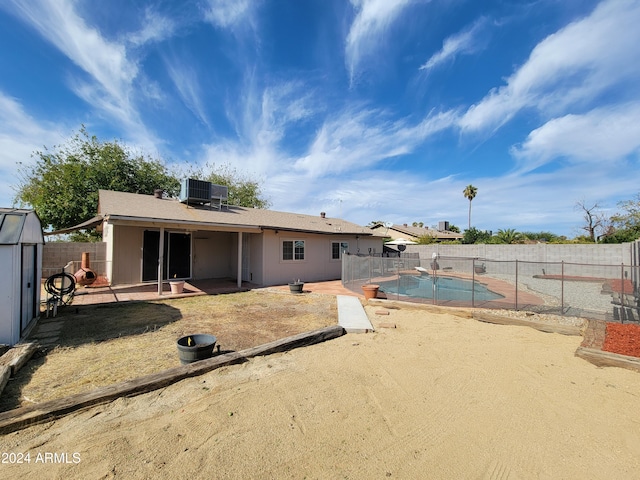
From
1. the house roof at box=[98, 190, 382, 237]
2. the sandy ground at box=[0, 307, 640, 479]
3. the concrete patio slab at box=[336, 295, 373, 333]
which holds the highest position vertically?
the house roof at box=[98, 190, 382, 237]

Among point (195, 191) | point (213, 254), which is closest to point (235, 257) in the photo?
point (213, 254)

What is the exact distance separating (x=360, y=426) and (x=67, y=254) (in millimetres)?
14998

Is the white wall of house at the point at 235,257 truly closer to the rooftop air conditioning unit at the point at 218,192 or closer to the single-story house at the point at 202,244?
the single-story house at the point at 202,244

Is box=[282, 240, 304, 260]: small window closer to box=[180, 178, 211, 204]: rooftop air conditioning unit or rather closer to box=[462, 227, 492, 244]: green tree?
box=[180, 178, 211, 204]: rooftop air conditioning unit

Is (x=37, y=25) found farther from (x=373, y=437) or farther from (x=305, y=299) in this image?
(x=373, y=437)

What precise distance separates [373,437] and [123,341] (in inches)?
199

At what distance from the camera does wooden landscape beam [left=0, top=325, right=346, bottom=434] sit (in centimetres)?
284

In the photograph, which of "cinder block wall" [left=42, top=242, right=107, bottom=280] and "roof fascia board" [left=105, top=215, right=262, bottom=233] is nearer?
"roof fascia board" [left=105, top=215, right=262, bottom=233]

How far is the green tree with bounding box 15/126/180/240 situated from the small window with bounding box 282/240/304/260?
15.0 m

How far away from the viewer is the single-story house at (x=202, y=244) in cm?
1062

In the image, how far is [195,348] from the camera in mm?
4320

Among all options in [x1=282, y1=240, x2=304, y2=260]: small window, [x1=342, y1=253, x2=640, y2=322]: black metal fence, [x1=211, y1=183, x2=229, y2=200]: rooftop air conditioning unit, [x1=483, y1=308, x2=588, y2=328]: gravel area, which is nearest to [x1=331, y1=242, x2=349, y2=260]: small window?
[x1=282, y1=240, x2=304, y2=260]: small window

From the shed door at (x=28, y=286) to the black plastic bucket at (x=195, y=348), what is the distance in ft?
11.1

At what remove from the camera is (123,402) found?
11.0 feet
